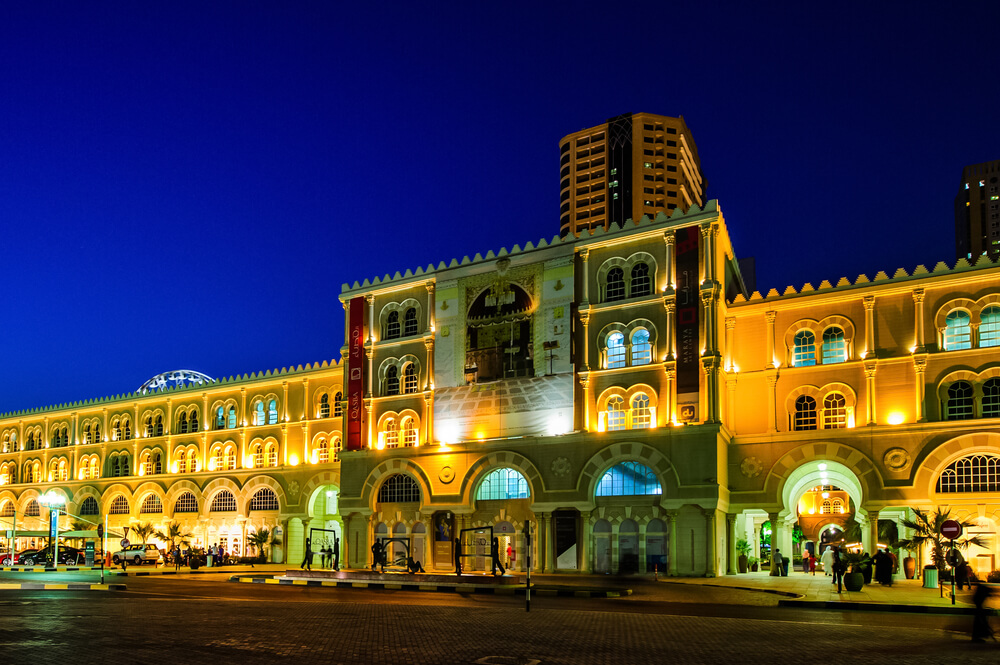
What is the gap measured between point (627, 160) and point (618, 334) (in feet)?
369

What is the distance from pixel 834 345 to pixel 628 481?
11.9m

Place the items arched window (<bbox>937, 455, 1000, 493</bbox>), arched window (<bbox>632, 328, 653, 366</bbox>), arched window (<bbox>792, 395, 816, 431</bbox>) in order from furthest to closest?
arched window (<bbox>632, 328, 653, 366</bbox>) < arched window (<bbox>792, 395, 816, 431</bbox>) < arched window (<bbox>937, 455, 1000, 493</bbox>)

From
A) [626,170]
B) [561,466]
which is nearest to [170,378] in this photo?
[561,466]

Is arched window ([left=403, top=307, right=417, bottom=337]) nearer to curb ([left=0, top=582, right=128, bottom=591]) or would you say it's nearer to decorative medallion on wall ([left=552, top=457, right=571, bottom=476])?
decorative medallion on wall ([left=552, top=457, right=571, bottom=476])

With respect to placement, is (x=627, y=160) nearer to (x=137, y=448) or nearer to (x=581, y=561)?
(x=137, y=448)

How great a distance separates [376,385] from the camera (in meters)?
56.1

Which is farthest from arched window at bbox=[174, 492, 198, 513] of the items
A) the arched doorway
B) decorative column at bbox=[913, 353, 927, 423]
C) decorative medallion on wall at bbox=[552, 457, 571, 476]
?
decorative column at bbox=[913, 353, 927, 423]

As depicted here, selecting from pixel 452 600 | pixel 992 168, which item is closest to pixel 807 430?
pixel 452 600

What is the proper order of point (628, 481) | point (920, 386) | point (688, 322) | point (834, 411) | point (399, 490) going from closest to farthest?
point (920, 386) → point (834, 411) → point (688, 322) → point (628, 481) → point (399, 490)

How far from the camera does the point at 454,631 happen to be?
1959 cm

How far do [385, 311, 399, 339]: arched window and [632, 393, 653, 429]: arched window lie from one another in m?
16.3

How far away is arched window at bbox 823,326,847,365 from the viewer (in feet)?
148

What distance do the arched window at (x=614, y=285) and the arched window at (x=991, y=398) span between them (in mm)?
17323

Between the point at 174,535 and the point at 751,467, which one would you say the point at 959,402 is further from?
the point at 174,535
